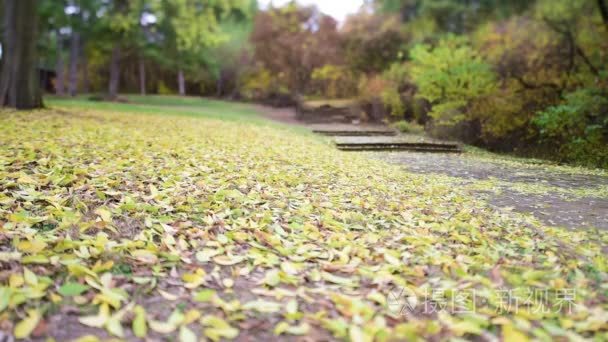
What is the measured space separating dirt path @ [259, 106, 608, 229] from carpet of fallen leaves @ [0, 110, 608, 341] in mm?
401

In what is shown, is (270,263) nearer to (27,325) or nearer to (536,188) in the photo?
(27,325)

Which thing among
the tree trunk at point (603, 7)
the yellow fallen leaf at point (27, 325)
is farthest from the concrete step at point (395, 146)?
the yellow fallen leaf at point (27, 325)

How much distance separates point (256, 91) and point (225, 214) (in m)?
26.3

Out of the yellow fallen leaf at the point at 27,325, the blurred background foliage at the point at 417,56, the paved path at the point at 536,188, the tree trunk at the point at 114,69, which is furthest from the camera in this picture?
the tree trunk at the point at 114,69

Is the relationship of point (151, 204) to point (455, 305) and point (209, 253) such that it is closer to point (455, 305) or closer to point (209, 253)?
point (209, 253)

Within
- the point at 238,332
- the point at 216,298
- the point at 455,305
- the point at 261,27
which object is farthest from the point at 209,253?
the point at 261,27

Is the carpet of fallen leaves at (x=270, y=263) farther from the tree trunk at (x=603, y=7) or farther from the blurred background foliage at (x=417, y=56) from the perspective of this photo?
the tree trunk at (x=603, y=7)

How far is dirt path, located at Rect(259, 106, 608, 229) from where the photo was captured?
392cm

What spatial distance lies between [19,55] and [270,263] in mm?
10770

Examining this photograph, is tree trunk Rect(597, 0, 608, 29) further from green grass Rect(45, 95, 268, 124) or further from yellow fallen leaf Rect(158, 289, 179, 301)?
yellow fallen leaf Rect(158, 289, 179, 301)

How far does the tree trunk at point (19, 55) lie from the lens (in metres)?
A: 10.1

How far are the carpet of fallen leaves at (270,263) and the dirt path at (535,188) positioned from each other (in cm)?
40

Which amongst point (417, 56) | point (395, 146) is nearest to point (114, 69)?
point (417, 56)

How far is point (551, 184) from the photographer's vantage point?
558 centimetres
